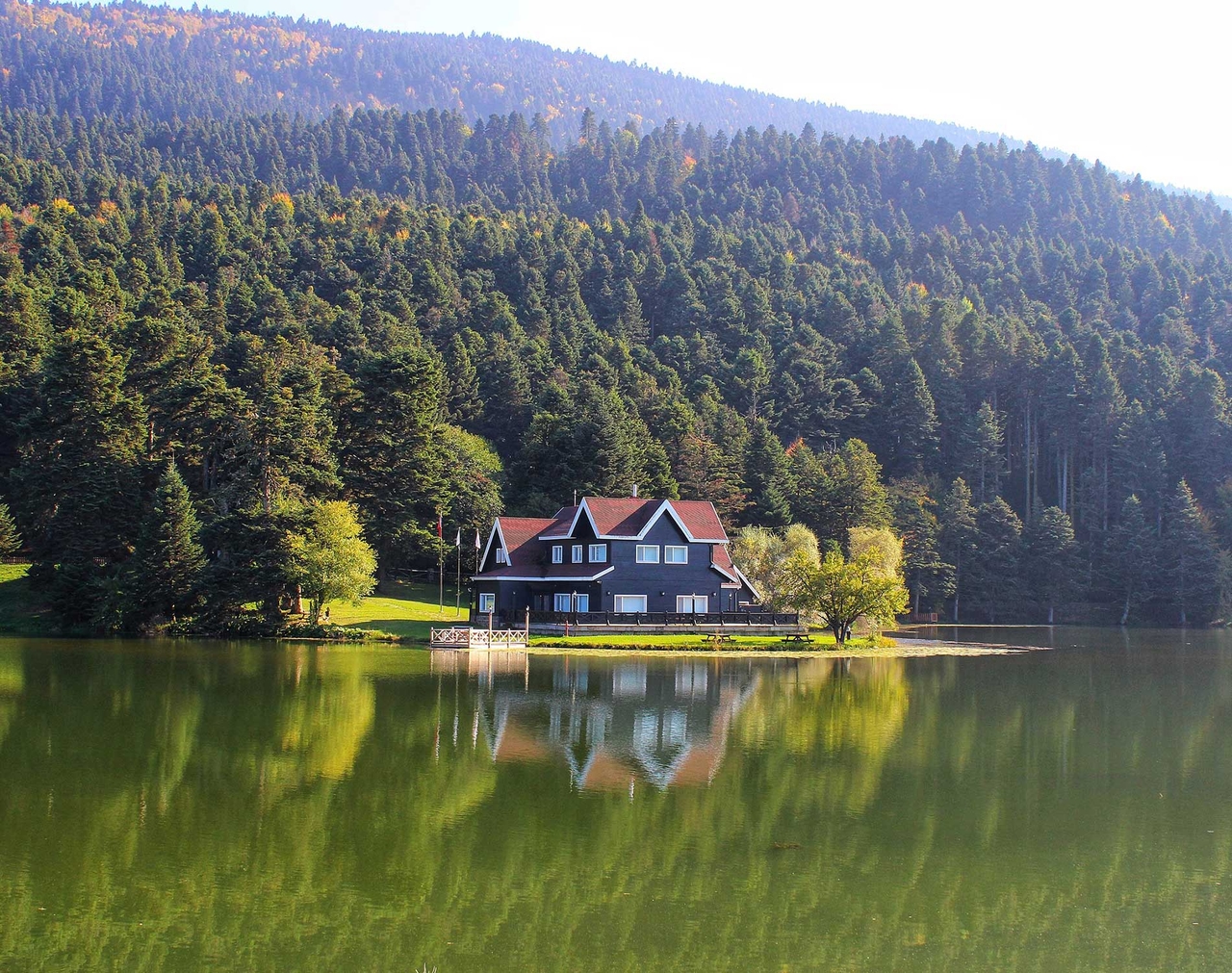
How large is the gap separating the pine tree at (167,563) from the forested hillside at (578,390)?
244 millimetres

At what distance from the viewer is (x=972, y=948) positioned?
1364 cm

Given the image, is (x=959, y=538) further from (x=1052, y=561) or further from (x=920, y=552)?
(x=1052, y=561)

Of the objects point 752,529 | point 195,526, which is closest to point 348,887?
point 195,526

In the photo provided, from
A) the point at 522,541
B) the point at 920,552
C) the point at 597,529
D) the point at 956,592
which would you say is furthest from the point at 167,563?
the point at 956,592

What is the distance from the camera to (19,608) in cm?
6316

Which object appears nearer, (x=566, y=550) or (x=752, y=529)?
(x=566, y=550)

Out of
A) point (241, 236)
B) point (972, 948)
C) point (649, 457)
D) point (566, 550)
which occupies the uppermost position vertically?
point (241, 236)

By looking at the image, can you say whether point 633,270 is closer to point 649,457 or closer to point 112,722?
point 649,457

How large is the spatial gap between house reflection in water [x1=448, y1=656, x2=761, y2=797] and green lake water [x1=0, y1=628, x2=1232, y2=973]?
0.17 m

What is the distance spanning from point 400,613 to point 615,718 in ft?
131

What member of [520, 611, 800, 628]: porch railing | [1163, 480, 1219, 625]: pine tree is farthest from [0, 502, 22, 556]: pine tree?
[1163, 480, 1219, 625]: pine tree

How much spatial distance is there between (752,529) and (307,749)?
5829 cm

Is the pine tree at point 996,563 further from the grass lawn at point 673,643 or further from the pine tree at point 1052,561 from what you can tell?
the grass lawn at point 673,643

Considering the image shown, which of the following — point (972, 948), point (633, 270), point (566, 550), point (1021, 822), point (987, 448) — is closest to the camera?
point (972, 948)
